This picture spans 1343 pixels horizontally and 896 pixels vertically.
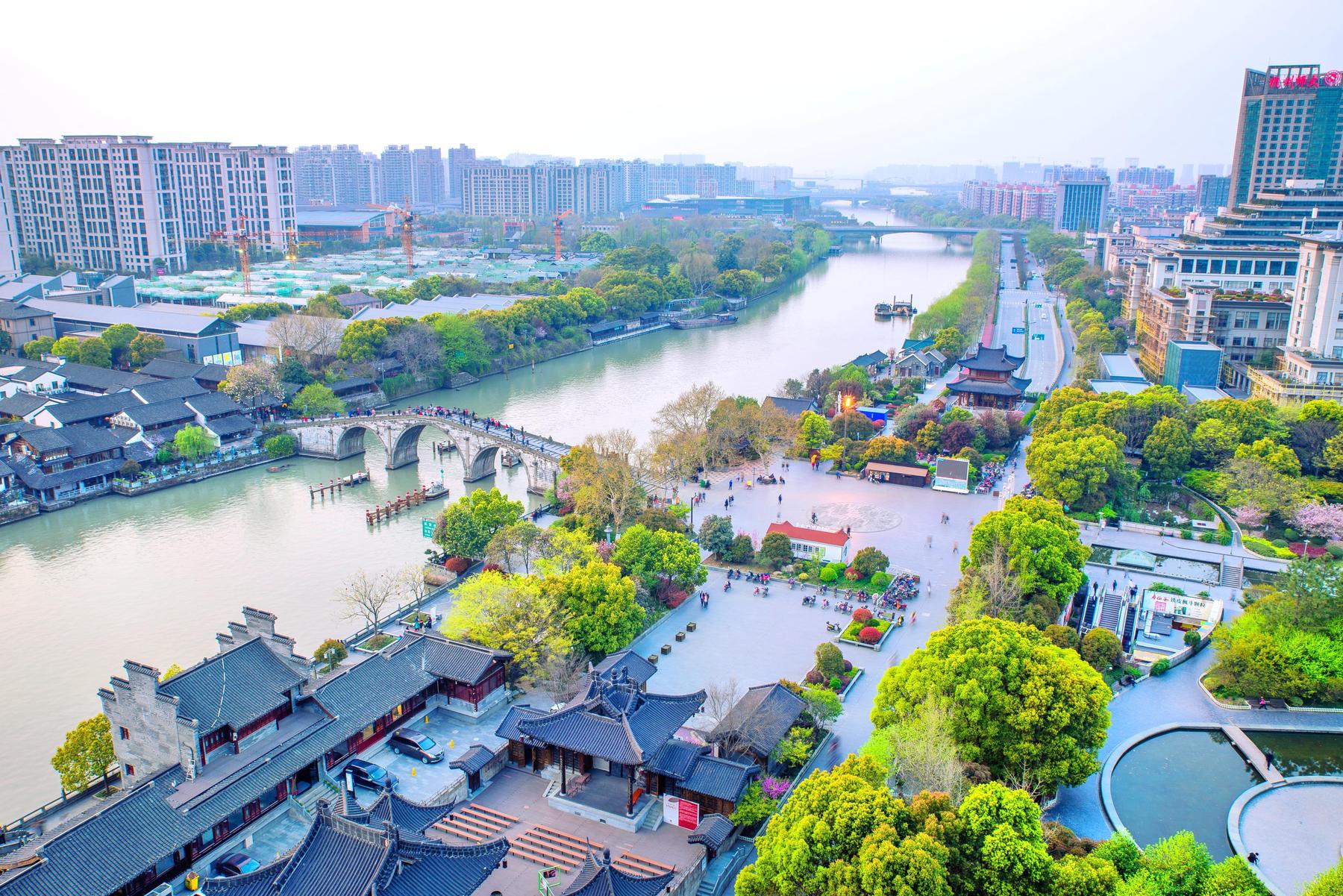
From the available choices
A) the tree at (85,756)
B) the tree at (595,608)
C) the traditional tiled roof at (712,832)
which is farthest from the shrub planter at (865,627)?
the tree at (85,756)

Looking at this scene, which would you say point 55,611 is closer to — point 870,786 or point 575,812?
point 575,812

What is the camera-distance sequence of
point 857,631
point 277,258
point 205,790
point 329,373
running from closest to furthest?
point 205,790, point 857,631, point 329,373, point 277,258

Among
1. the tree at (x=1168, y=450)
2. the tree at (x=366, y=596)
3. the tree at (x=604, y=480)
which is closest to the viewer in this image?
the tree at (x=366, y=596)

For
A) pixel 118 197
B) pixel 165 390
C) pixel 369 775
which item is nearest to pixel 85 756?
pixel 369 775

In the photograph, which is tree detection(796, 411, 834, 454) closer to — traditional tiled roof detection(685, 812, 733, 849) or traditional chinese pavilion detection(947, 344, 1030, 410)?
traditional chinese pavilion detection(947, 344, 1030, 410)

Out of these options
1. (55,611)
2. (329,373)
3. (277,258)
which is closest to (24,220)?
(277,258)

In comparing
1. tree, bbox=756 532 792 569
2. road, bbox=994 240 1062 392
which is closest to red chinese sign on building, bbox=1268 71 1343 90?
road, bbox=994 240 1062 392

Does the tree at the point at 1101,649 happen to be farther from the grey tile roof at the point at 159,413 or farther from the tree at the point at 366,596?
the grey tile roof at the point at 159,413
